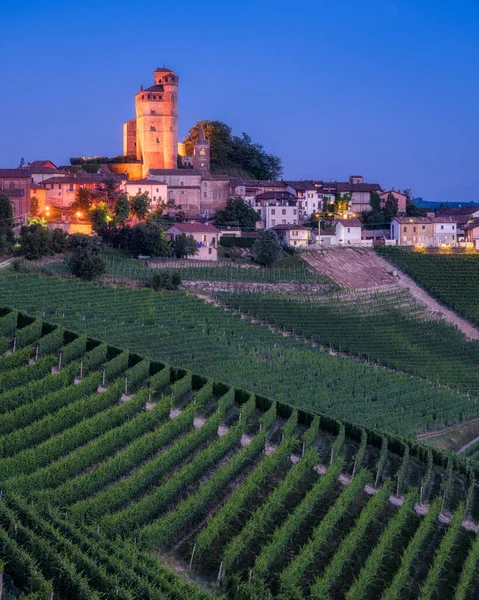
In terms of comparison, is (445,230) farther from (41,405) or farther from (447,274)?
(41,405)

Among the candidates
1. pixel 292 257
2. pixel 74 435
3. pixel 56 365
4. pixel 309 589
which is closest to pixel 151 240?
pixel 292 257

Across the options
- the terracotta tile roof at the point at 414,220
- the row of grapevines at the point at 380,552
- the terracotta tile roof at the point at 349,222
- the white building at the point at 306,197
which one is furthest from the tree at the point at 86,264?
the white building at the point at 306,197

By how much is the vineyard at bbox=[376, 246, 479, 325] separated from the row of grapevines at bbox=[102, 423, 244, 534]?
3034cm

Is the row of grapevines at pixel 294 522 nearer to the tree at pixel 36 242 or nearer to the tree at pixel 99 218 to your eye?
the tree at pixel 36 242

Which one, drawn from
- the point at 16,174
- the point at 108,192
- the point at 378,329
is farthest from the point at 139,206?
the point at 378,329

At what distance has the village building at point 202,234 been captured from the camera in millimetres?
53594

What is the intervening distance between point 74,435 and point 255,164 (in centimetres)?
5984

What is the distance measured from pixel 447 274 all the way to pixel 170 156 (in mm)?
23485

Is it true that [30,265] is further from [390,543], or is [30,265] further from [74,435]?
[390,543]

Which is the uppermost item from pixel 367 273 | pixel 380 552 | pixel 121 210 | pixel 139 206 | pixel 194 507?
pixel 139 206

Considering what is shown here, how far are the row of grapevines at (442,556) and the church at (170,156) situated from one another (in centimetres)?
4475

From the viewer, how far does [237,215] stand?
62.9m

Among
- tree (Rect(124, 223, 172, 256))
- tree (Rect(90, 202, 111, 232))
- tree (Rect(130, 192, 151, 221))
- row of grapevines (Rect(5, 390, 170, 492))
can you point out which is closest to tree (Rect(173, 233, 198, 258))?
tree (Rect(124, 223, 172, 256))

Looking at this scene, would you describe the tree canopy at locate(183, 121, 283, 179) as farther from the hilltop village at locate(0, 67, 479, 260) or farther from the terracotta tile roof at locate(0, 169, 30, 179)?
the terracotta tile roof at locate(0, 169, 30, 179)
